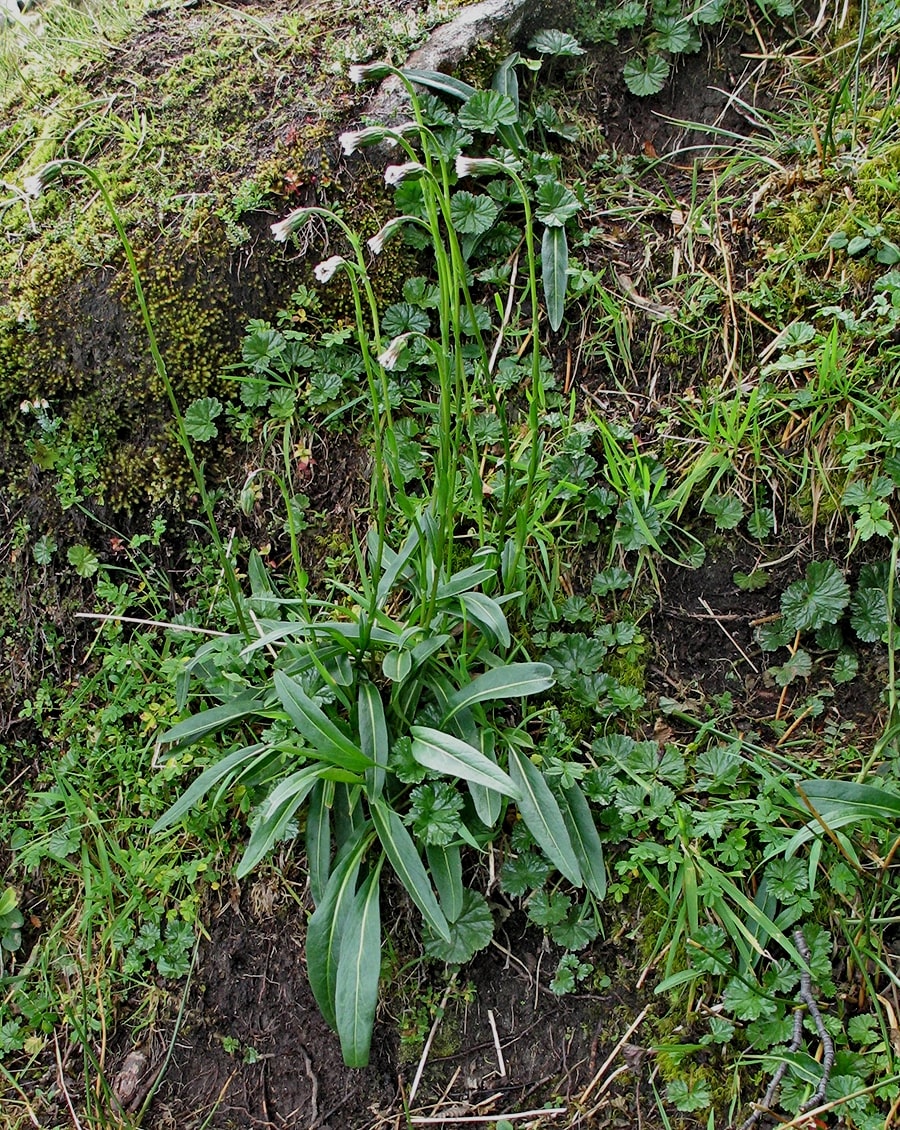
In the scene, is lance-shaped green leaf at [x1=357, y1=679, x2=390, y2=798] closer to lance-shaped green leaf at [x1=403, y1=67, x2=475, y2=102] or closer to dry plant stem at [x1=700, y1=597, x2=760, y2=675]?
dry plant stem at [x1=700, y1=597, x2=760, y2=675]

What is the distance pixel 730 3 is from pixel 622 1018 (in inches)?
132

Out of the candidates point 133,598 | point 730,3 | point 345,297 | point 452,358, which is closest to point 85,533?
point 133,598

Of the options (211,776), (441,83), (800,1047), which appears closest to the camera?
(800,1047)

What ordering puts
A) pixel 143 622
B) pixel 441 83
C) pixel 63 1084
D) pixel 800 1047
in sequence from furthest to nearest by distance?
pixel 441 83, pixel 143 622, pixel 63 1084, pixel 800 1047

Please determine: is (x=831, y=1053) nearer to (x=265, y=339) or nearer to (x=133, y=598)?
(x=133, y=598)

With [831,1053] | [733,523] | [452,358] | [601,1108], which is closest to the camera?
[831,1053]

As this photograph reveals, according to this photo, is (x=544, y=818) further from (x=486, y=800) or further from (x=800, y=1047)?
(x=800, y=1047)

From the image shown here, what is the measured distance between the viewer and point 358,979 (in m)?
2.16

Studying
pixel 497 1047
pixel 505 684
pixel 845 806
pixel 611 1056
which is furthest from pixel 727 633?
pixel 497 1047

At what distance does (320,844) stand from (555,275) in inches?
75.3

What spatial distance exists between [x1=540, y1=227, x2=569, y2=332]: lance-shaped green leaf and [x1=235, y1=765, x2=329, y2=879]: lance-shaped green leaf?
161 centimetres

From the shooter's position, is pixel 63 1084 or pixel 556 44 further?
pixel 556 44

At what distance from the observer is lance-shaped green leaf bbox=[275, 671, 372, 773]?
2.19 m

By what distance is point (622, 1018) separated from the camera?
7.34 ft
